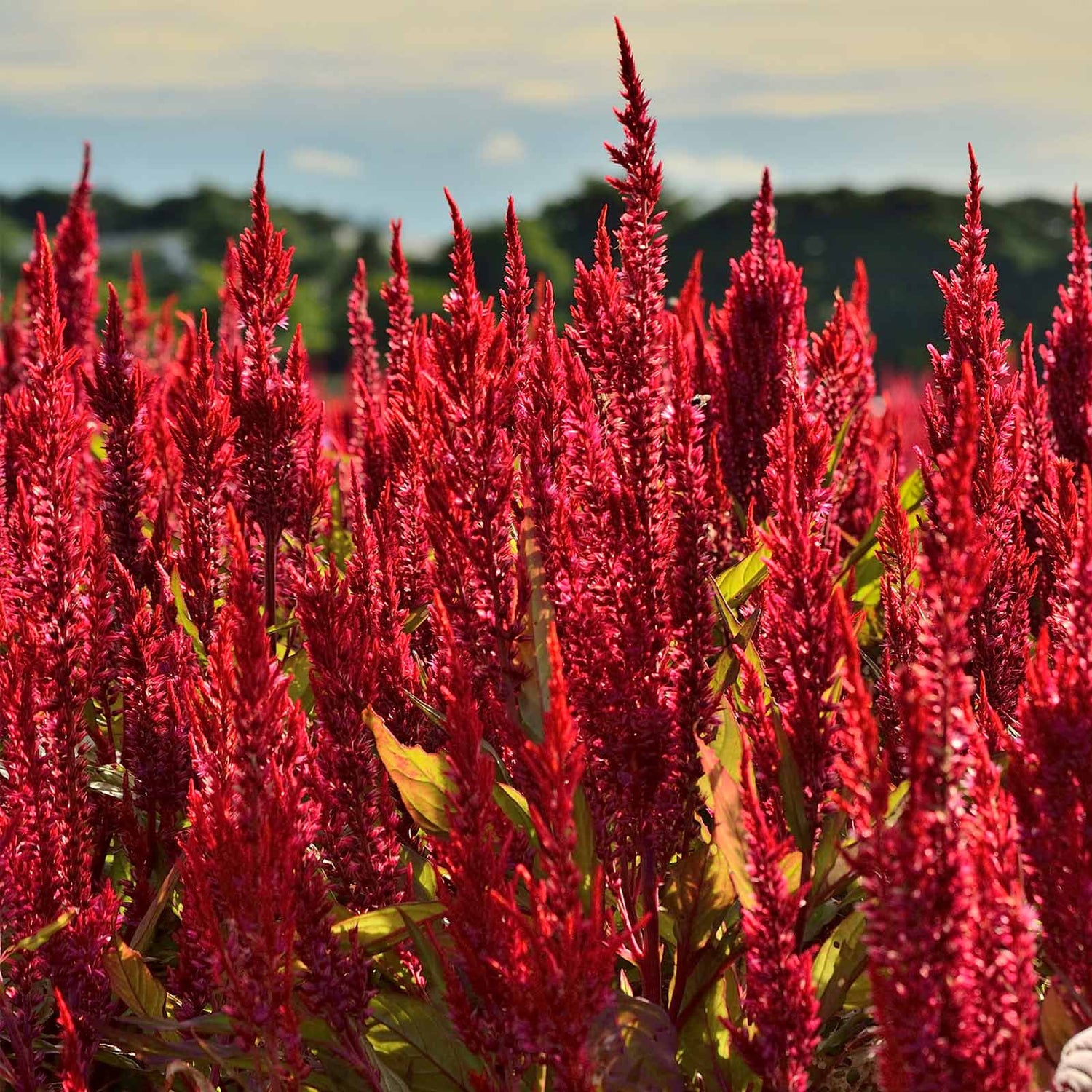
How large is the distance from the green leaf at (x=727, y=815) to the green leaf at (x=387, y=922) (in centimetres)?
37

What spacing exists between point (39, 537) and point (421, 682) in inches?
27.8

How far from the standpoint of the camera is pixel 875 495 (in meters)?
3.30

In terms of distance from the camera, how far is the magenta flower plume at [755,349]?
9.27 feet

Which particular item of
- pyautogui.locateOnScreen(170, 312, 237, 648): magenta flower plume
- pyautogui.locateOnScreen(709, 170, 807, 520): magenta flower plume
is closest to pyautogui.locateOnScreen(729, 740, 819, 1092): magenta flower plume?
pyautogui.locateOnScreen(170, 312, 237, 648): magenta flower plume

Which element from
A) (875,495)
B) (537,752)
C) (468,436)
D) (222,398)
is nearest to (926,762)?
(537,752)

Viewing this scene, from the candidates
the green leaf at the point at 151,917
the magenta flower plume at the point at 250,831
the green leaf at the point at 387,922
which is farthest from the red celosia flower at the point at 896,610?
the green leaf at the point at 151,917

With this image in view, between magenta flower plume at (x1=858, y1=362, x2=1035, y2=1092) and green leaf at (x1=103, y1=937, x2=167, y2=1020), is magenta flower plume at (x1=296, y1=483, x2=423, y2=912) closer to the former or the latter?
green leaf at (x1=103, y1=937, x2=167, y2=1020)

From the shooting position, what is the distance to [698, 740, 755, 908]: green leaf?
59.3 inches

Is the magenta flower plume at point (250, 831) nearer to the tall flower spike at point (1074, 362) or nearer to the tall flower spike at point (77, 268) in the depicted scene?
the tall flower spike at point (1074, 362)

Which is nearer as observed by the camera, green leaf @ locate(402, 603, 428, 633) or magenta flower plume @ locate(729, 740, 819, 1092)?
magenta flower plume @ locate(729, 740, 819, 1092)

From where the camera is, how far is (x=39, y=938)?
61.3 inches

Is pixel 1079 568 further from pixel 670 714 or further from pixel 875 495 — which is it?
pixel 875 495

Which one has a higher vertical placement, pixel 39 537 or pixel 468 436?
pixel 468 436

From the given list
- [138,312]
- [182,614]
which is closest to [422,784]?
[182,614]
